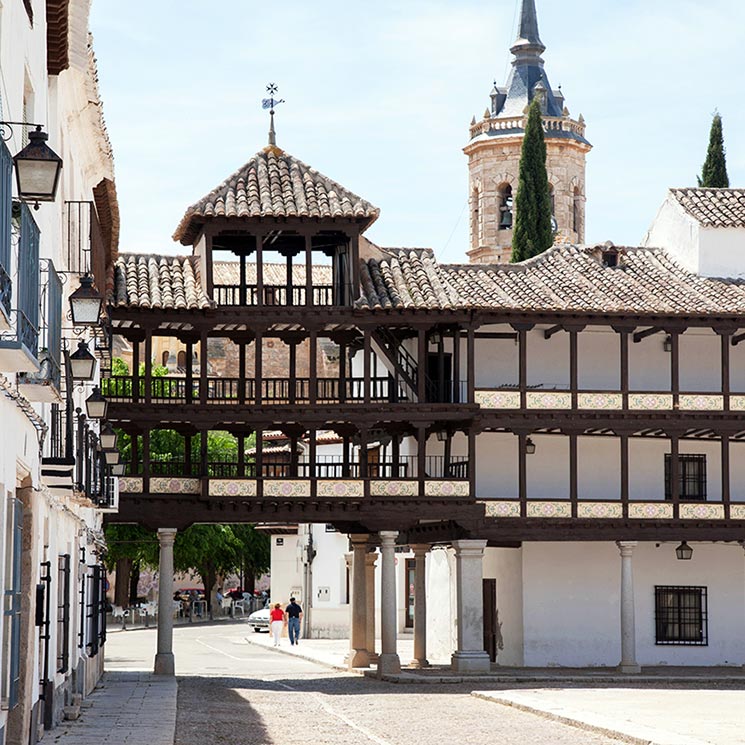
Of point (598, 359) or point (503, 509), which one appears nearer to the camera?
point (503, 509)

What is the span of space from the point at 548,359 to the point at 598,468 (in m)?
2.82

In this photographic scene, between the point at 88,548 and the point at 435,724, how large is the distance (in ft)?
30.7

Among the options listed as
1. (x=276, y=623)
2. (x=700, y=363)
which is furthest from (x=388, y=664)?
(x=276, y=623)

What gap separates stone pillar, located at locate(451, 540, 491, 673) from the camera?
36000 millimetres

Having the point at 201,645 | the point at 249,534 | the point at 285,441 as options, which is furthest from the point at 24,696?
the point at 249,534

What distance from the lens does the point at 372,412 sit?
36.1m

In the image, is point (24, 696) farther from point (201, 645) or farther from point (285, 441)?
point (285, 441)

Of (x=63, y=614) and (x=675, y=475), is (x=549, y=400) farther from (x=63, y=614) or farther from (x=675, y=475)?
(x=63, y=614)

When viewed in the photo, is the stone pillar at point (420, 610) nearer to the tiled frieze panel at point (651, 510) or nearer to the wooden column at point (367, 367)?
the tiled frieze panel at point (651, 510)

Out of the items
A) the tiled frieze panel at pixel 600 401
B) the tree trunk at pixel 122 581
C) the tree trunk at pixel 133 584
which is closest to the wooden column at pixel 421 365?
the tiled frieze panel at pixel 600 401

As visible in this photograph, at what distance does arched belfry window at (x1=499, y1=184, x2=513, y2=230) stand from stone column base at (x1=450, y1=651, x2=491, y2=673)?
48.5m

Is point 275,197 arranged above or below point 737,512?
above

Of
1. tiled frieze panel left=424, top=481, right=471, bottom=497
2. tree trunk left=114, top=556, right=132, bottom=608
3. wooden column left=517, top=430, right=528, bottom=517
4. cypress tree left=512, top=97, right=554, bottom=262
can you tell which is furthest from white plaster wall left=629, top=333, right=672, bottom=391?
tree trunk left=114, top=556, right=132, bottom=608

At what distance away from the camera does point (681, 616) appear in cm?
4009
